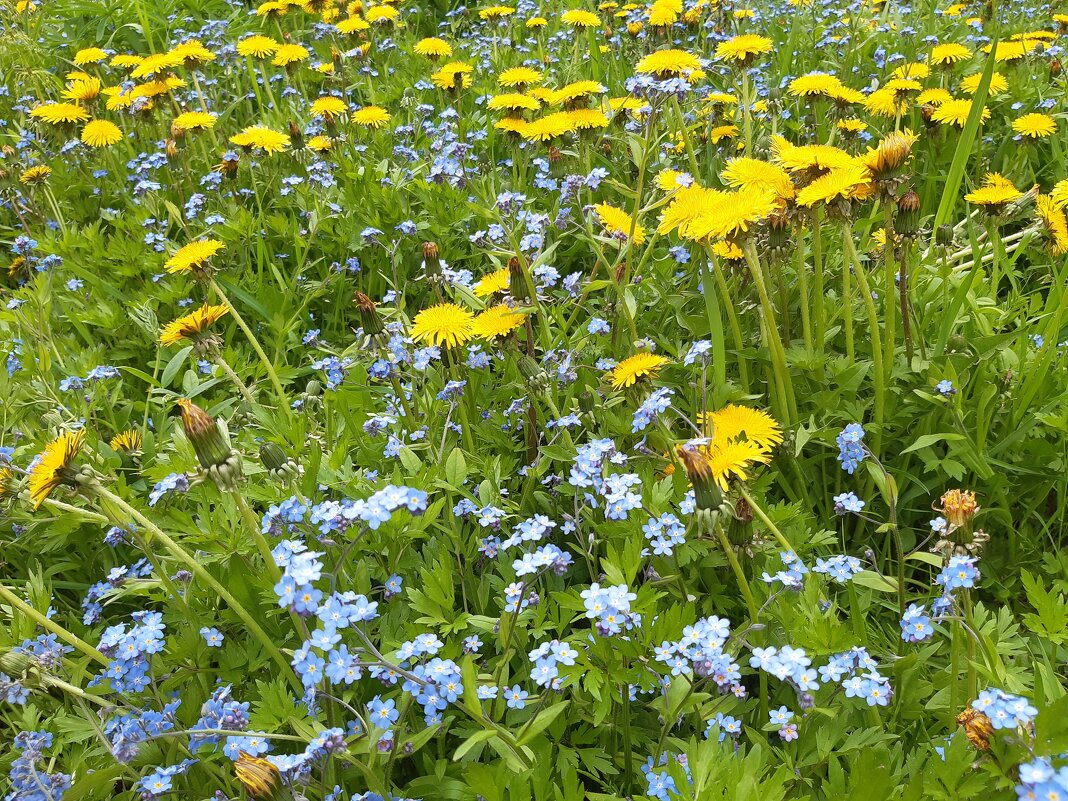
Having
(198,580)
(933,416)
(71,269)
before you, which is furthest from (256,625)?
(71,269)

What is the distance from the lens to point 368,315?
7.77 ft

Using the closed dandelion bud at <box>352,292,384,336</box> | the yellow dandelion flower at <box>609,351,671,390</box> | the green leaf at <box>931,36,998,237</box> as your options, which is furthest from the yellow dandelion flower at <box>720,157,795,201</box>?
the closed dandelion bud at <box>352,292,384,336</box>

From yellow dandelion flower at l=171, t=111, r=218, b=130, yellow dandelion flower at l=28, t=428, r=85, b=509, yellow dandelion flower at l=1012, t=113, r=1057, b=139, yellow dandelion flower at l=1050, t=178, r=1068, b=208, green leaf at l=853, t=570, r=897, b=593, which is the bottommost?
green leaf at l=853, t=570, r=897, b=593

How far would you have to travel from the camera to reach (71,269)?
3621 millimetres

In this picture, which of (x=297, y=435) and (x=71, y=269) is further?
(x=71, y=269)

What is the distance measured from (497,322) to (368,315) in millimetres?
390

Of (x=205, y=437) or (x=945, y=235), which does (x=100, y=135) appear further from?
(x=945, y=235)

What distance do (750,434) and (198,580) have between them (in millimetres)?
1462

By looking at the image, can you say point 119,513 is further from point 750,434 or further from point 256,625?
point 750,434

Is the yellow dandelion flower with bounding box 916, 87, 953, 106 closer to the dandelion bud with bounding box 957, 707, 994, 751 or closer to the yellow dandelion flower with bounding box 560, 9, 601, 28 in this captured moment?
the yellow dandelion flower with bounding box 560, 9, 601, 28

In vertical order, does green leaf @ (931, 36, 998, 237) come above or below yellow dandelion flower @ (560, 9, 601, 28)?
below

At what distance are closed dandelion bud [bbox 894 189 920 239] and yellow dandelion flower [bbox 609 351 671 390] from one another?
75 cm

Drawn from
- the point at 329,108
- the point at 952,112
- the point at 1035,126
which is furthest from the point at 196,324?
the point at 1035,126

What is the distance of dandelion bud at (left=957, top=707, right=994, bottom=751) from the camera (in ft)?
4.25
